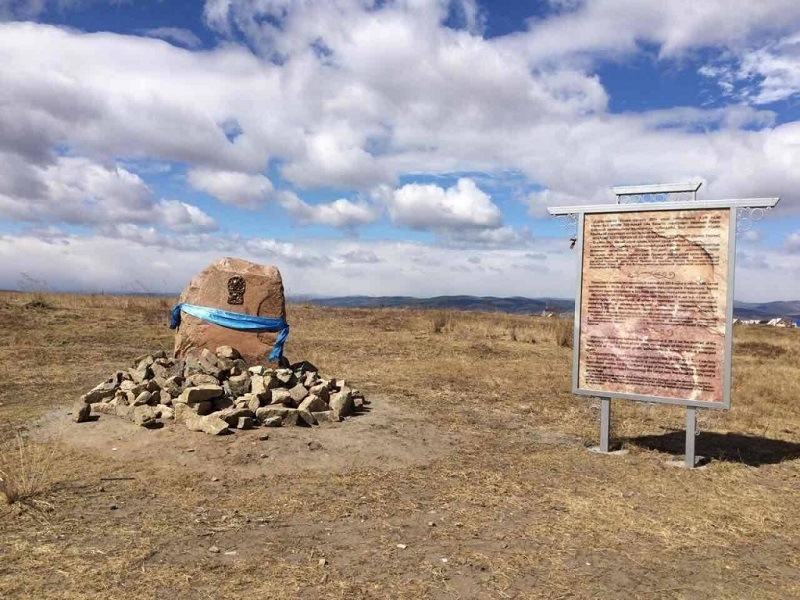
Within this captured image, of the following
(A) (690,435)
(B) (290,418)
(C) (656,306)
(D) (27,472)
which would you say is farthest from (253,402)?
(A) (690,435)

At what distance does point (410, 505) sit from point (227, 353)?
179 inches

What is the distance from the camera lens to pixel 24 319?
60.2 ft

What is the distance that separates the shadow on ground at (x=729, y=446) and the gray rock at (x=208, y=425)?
518 cm

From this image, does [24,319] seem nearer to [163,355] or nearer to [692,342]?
[163,355]

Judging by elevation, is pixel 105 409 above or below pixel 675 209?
below

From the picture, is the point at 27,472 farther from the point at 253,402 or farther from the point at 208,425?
the point at 253,402

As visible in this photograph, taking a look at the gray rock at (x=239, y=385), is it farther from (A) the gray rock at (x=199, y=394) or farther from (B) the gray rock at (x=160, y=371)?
(B) the gray rock at (x=160, y=371)

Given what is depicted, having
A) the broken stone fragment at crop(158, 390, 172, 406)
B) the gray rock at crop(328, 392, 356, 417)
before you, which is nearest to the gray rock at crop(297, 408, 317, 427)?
the gray rock at crop(328, 392, 356, 417)

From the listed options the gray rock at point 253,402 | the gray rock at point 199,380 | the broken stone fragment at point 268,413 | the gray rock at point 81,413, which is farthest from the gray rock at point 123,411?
the broken stone fragment at point 268,413

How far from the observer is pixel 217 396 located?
26.1 feet

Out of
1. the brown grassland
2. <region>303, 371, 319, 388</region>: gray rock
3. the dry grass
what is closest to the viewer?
the brown grassland

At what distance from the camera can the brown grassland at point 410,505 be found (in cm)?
413

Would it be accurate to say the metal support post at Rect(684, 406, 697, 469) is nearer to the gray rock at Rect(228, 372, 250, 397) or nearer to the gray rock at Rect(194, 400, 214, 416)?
the gray rock at Rect(228, 372, 250, 397)

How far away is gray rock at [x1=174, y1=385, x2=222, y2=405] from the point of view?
771cm
